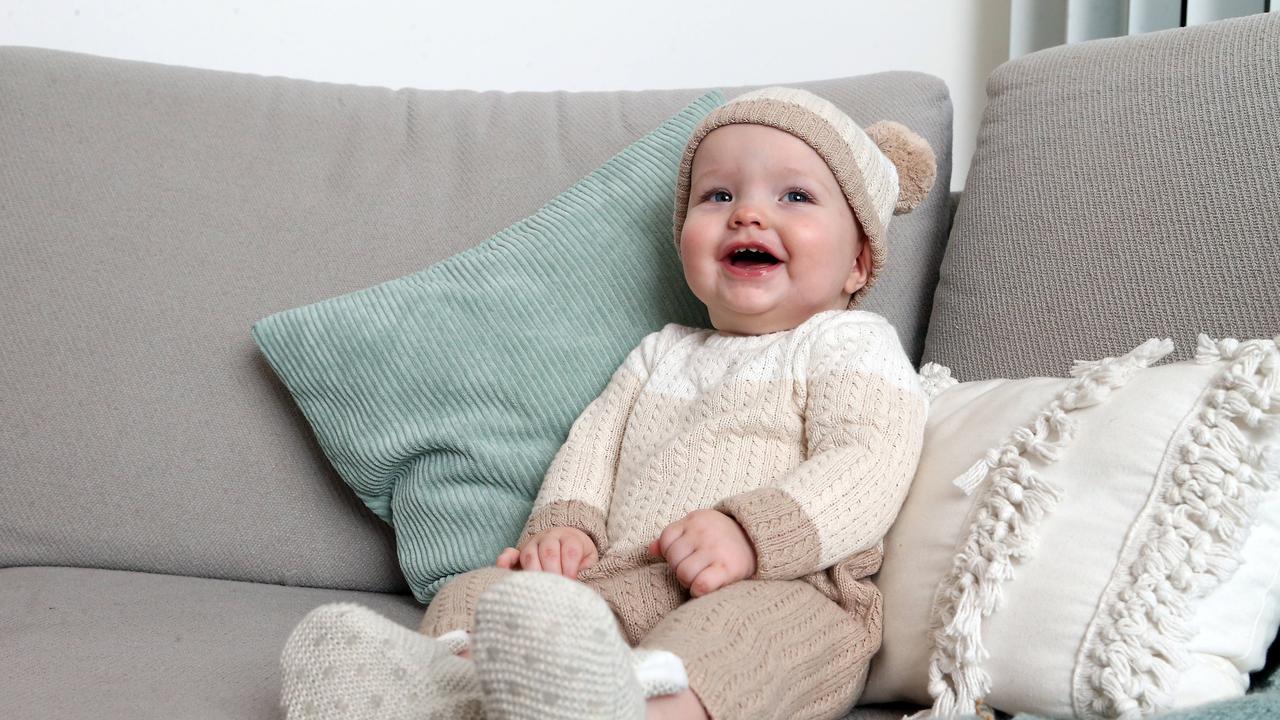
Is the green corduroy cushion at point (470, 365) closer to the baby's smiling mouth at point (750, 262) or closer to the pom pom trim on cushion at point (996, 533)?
the baby's smiling mouth at point (750, 262)

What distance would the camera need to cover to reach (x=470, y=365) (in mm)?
1236

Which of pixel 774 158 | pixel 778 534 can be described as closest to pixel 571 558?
pixel 778 534

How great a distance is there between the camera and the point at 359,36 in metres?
1.89

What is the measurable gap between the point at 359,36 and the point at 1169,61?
1299 millimetres

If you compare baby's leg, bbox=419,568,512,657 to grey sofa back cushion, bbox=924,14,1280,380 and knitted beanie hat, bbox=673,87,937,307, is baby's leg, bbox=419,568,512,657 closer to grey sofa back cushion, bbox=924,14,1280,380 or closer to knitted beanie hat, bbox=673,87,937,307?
knitted beanie hat, bbox=673,87,937,307

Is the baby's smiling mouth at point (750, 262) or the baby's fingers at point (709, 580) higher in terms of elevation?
the baby's smiling mouth at point (750, 262)

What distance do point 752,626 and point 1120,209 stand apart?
621 mm

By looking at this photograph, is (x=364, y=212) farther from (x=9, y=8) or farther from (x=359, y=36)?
(x=9, y=8)

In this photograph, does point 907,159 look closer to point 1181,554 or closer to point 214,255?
point 1181,554

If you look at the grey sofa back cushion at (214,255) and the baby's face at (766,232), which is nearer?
the baby's face at (766,232)

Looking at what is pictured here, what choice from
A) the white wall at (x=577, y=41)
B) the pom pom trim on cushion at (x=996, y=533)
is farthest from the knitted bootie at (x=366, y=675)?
the white wall at (x=577, y=41)

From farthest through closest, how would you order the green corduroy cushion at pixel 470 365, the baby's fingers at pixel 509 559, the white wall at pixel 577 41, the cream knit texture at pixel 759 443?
the white wall at pixel 577 41 → the green corduroy cushion at pixel 470 365 → the baby's fingers at pixel 509 559 → the cream knit texture at pixel 759 443

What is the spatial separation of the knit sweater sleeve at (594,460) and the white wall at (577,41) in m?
0.88

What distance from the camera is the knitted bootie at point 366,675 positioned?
0.74 m
